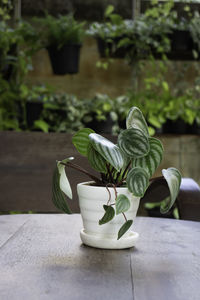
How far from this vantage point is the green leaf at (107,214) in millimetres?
777

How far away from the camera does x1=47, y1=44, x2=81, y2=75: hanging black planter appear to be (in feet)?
8.21

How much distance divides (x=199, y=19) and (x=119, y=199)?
7.34ft

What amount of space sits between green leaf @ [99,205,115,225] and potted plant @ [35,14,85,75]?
1.83 meters

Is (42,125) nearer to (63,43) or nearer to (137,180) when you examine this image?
(63,43)

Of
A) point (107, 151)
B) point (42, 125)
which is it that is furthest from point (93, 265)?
point (42, 125)

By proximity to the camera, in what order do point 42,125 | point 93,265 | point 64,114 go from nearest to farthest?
point 93,265, point 42,125, point 64,114

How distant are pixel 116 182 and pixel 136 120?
0.43 feet

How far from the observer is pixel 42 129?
247 centimetres

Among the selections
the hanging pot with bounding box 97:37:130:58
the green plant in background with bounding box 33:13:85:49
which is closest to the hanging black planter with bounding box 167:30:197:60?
the hanging pot with bounding box 97:37:130:58

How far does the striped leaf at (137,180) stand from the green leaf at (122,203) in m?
0.02

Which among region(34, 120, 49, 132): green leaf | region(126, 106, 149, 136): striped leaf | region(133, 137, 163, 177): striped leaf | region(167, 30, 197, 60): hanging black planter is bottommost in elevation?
region(34, 120, 49, 132): green leaf

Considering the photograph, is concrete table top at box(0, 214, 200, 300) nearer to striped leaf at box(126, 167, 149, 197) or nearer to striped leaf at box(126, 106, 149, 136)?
striped leaf at box(126, 167, 149, 197)

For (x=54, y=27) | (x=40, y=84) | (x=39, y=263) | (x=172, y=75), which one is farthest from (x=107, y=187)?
(x=172, y=75)

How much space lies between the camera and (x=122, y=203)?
783 millimetres
